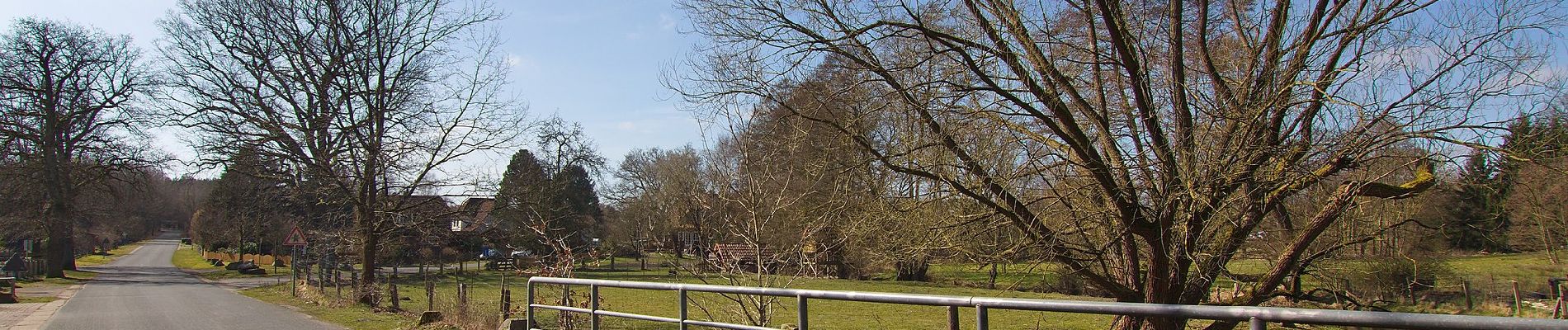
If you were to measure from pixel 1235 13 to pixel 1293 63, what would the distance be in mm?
1968

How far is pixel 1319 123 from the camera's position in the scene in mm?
8117

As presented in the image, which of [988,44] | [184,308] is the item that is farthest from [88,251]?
[988,44]

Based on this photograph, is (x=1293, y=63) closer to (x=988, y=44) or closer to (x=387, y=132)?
(x=988, y=44)

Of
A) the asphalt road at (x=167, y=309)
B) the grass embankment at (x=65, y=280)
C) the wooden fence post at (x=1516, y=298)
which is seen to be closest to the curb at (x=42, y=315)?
the asphalt road at (x=167, y=309)

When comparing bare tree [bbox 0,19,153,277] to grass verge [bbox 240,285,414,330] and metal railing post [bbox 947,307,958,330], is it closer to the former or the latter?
grass verge [bbox 240,285,414,330]

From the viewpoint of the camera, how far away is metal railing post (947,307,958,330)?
4973mm

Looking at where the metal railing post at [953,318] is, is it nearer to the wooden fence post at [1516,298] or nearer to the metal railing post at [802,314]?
the metal railing post at [802,314]

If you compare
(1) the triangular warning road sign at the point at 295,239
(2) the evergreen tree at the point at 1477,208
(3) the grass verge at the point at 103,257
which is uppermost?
(2) the evergreen tree at the point at 1477,208

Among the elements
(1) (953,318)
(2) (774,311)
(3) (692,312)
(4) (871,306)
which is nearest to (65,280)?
(3) (692,312)

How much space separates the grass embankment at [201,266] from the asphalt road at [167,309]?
5.94 metres

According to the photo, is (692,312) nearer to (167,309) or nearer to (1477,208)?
(167,309)

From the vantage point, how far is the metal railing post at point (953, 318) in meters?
4.97

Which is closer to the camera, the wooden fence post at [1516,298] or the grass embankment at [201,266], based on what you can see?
the wooden fence post at [1516,298]

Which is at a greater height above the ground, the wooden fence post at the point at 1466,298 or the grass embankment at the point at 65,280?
the grass embankment at the point at 65,280
